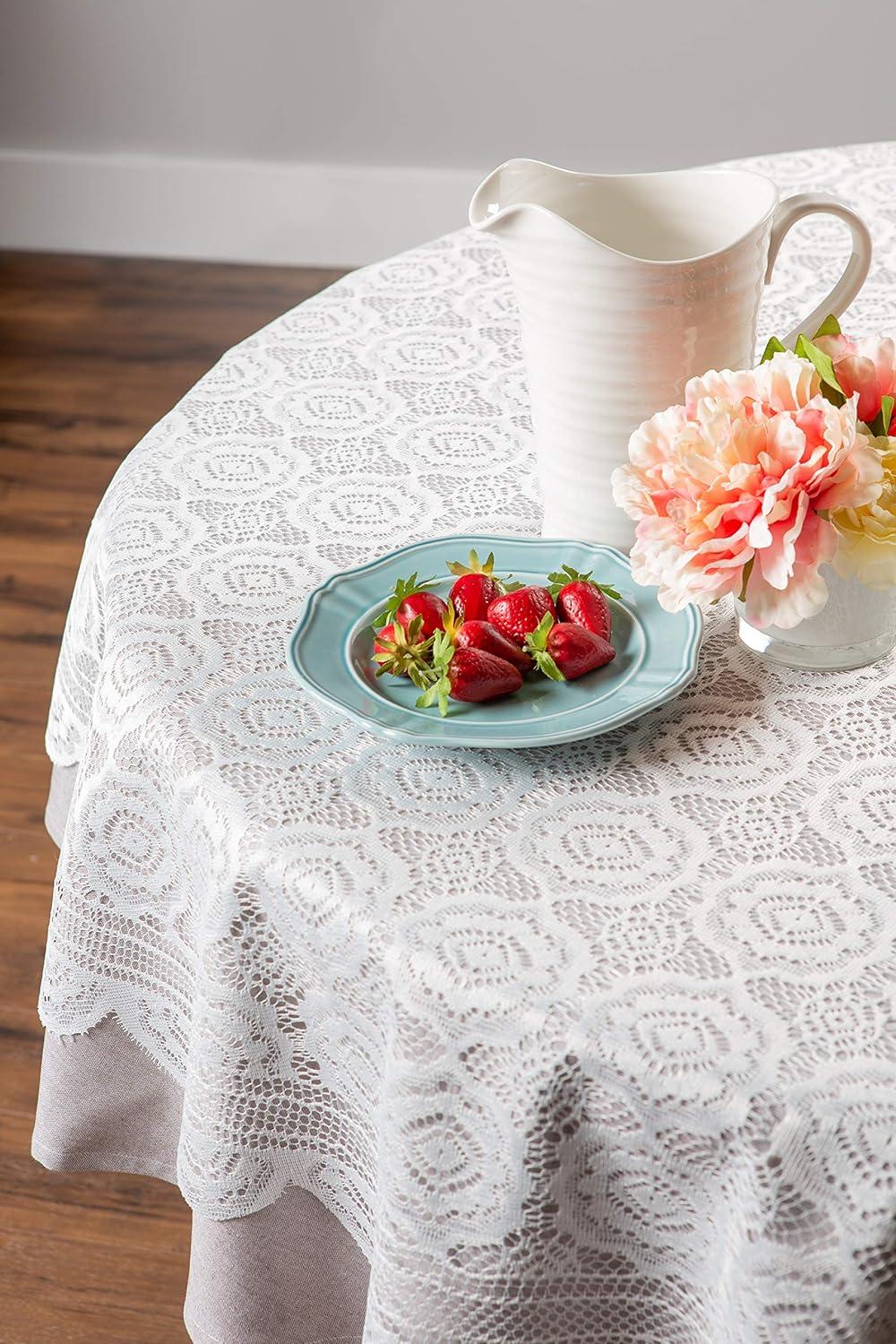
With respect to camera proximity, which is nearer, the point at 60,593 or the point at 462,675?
the point at 462,675

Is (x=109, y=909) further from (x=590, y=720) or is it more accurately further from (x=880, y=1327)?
(x=880, y=1327)

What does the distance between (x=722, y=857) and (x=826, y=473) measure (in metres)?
0.19

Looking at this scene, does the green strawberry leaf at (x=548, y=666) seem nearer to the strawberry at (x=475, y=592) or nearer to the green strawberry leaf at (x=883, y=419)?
the strawberry at (x=475, y=592)

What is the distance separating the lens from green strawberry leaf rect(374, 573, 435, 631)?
0.74 metres

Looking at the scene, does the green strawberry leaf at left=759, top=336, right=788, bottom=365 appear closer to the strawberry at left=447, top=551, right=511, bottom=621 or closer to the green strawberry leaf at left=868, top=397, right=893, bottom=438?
the green strawberry leaf at left=868, top=397, right=893, bottom=438

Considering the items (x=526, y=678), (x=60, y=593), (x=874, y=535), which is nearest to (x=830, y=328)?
(x=874, y=535)

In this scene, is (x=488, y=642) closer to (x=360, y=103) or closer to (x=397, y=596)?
(x=397, y=596)

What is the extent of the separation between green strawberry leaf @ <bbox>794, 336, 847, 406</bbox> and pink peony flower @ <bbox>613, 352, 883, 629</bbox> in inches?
0.4

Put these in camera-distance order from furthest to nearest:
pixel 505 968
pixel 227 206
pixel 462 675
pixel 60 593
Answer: pixel 227 206 → pixel 60 593 → pixel 462 675 → pixel 505 968

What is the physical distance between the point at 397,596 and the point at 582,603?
0.32 feet

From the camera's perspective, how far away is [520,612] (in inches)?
28.6

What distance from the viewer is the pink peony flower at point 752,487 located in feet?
2.18

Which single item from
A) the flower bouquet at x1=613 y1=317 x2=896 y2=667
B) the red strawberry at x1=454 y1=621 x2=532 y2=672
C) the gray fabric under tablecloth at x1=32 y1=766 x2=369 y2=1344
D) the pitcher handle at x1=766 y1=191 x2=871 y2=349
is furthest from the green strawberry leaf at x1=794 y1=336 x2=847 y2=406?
the gray fabric under tablecloth at x1=32 y1=766 x2=369 y2=1344

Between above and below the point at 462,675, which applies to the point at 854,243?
above
